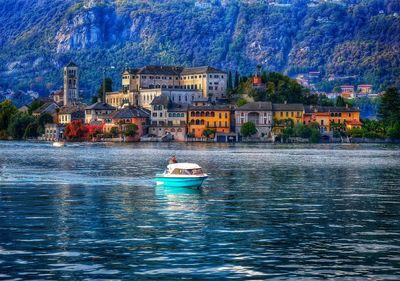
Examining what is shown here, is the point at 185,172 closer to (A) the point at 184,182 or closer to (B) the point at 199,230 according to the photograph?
(A) the point at 184,182

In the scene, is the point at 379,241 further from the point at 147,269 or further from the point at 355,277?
A: the point at 147,269

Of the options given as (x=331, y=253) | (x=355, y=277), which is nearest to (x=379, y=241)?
(x=331, y=253)

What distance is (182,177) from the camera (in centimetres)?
5841

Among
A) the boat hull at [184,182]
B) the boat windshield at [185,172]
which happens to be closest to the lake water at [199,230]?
the boat hull at [184,182]

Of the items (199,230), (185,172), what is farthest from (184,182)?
(199,230)

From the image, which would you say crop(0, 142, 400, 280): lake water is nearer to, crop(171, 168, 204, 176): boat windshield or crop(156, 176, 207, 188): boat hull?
crop(156, 176, 207, 188): boat hull

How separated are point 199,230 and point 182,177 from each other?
19.8 m

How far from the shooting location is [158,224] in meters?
40.6

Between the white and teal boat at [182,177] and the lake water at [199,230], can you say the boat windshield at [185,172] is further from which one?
the lake water at [199,230]

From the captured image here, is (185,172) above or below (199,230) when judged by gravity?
above

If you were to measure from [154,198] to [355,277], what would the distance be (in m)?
24.4

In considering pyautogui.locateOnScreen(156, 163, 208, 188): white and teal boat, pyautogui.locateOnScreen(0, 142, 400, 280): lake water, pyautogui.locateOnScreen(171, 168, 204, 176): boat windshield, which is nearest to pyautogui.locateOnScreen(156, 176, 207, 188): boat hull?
pyautogui.locateOnScreen(156, 163, 208, 188): white and teal boat

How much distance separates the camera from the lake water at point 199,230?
3061 cm

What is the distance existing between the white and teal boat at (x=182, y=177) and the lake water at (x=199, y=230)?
916mm
